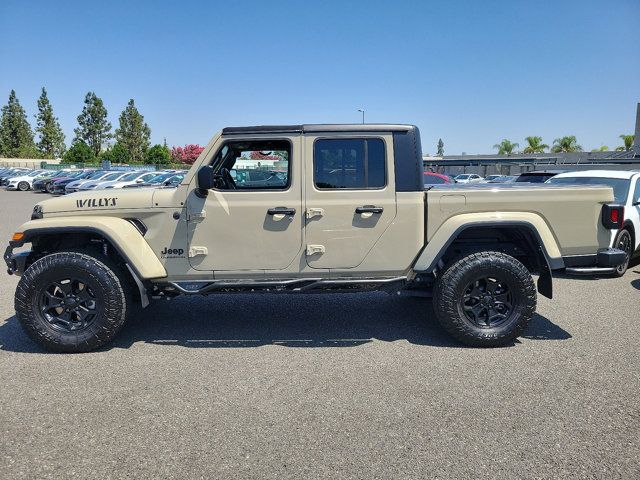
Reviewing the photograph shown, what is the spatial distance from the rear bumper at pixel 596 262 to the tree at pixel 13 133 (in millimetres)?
91451

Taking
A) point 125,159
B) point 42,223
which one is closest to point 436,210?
→ point 42,223

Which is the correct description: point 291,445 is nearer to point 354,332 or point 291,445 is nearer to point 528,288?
point 354,332

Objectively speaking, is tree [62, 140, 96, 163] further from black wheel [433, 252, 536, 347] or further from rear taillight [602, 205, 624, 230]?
rear taillight [602, 205, 624, 230]

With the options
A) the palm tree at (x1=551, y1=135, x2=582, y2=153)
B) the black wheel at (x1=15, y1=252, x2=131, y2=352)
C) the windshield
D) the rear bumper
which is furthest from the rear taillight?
the palm tree at (x1=551, y1=135, x2=582, y2=153)

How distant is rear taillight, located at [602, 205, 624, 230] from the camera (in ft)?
14.2

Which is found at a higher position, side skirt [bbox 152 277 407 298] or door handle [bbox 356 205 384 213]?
door handle [bbox 356 205 384 213]

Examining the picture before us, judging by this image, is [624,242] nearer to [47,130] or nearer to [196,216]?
[196,216]

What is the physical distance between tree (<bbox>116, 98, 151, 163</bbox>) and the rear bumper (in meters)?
80.6

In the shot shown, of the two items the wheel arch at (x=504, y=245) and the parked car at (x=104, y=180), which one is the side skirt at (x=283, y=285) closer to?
the wheel arch at (x=504, y=245)

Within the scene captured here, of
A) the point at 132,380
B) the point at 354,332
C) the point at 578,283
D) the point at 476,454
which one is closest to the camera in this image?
the point at 476,454

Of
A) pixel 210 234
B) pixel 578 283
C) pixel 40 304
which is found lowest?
pixel 578 283

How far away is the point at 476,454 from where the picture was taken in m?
2.77

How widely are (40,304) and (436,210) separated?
3.72 meters

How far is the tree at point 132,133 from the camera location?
77.8 meters
